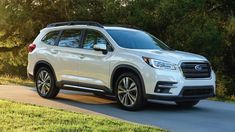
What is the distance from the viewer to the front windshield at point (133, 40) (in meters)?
12.2

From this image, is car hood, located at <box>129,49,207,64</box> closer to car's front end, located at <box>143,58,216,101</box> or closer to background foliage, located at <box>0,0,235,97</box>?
car's front end, located at <box>143,58,216,101</box>

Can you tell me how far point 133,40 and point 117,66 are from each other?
1067 mm

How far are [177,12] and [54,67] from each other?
37.1 ft

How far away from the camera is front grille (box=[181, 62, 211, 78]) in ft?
37.1

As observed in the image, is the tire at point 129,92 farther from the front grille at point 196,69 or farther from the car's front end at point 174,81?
the front grille at point 196,69

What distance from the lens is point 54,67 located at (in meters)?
13.2

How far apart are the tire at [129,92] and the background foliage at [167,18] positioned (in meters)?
9.06

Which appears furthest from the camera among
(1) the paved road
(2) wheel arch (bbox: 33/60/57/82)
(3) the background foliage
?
Result: (3) the background foliage

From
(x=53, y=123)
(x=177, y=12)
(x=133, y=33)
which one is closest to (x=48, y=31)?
(x=133, y=33)

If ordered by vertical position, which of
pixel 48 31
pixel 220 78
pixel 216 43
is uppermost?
pixel 48 31

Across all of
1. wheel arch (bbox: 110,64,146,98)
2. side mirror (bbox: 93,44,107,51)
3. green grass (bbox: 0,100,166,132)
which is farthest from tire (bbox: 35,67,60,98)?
green grass (bbox: 0,100,166,132)

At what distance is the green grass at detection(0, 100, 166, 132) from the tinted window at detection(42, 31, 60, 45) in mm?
3240

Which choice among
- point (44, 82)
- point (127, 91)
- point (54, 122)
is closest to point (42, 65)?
point (44, 82)

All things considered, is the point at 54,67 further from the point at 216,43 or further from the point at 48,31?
the point at 216,43
